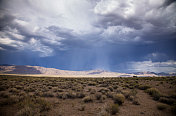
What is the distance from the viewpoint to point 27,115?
6.14 metres

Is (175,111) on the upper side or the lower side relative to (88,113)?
upper

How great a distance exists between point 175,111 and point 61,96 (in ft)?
35.3

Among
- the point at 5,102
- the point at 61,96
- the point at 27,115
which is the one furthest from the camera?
the point at 61,96

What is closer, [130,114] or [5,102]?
[130,114]

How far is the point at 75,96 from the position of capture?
38.3ft

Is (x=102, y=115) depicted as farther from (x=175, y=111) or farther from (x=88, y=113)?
(x=175, y=111)

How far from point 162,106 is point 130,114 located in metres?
2.90

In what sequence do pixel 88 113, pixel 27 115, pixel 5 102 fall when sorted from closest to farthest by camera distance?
pixel 27 115, pixel 88 113, pixel 5 102

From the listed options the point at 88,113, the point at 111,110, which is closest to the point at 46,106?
the point at 88,113

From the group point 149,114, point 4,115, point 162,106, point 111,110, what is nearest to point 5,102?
point 4,115

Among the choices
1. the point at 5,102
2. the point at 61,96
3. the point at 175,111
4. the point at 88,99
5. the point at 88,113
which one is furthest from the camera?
the point at 61,96

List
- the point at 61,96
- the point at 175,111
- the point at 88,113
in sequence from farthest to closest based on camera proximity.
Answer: the point at 61,96 → the point at 88,113 → the point at 175,111

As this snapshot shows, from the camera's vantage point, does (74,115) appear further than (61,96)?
No

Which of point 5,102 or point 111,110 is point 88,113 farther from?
point 5,102
